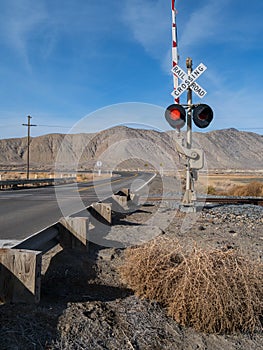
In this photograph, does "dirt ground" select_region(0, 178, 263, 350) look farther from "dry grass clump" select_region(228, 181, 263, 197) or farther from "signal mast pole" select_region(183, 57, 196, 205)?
→ "dry grass clump" select_region(228, 181, 263, 197)

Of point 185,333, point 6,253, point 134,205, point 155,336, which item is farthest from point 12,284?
point 134,205

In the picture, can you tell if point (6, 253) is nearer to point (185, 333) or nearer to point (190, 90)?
point (185, 333)

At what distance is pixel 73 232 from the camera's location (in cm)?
593

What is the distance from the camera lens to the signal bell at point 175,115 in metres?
10.3

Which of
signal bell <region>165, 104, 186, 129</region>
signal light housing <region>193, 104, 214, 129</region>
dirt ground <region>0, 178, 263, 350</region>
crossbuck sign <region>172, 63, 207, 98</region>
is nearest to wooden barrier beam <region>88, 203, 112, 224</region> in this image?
dirt ground <region>0, 178, 263, 350</region>

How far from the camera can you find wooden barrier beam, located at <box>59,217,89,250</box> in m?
5.77

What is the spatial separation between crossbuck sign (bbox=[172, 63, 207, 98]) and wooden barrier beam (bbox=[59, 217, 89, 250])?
623cm

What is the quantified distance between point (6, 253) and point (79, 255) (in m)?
2.35

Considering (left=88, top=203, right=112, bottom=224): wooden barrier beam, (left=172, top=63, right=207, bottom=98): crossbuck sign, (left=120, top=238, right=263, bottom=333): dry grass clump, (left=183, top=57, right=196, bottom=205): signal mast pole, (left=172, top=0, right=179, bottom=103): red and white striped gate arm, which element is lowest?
(left=120, top=238, right=263, bottom=333): dry grass clump

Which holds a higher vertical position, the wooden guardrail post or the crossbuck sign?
the crossbuck sign

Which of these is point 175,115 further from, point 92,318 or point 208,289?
point 92,318

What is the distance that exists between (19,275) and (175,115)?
7681 mm

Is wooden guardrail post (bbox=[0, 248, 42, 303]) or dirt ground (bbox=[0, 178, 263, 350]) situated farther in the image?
wooden guardrail post (bbox=[0, 248, 42, 303])

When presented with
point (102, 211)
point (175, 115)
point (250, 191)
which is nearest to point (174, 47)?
point (175, 115)
